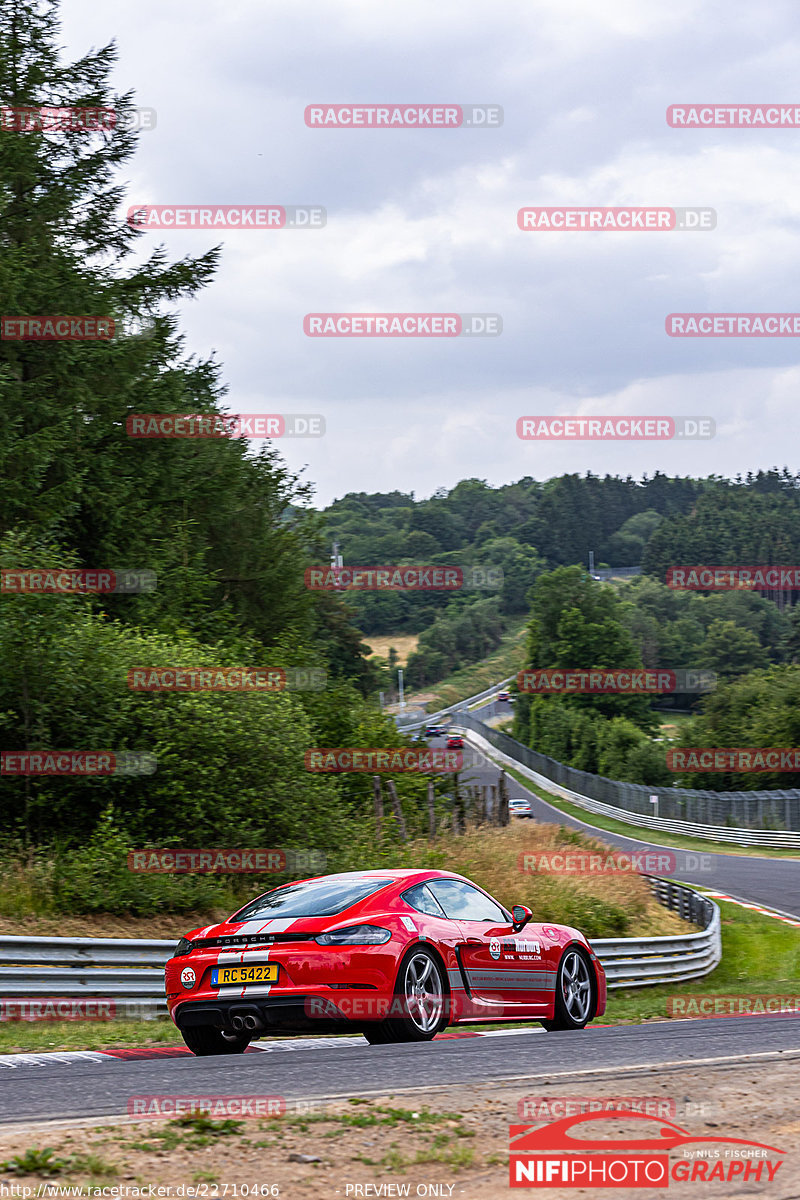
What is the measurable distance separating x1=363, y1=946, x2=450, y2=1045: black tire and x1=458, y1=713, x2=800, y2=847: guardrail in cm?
4145

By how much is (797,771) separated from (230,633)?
138 ft

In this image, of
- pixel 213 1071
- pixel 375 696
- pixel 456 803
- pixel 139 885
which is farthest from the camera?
pixel 375 696

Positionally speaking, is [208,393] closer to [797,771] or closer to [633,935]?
[633,935]

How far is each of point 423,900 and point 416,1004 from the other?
2.69ft

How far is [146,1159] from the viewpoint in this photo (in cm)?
469

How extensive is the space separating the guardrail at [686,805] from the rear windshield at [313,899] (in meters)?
41.5

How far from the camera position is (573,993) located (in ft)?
33.5

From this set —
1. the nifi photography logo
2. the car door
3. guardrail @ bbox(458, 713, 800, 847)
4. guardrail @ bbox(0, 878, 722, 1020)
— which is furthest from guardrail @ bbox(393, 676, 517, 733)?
the nifi photography logo

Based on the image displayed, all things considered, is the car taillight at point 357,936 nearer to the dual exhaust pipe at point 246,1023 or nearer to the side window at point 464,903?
the dual exhaust pipe at point 246,1023

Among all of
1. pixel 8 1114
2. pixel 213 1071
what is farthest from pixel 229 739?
pixel 8 1114

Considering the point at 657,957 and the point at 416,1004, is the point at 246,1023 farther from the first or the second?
the point at 657,957

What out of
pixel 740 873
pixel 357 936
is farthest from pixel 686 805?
pixel 357 936

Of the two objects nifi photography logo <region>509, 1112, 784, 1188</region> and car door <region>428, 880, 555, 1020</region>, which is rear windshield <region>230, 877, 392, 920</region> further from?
nifi photography logo <region>509, 1112, 784, 1188</region>

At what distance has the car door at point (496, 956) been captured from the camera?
358 inches
